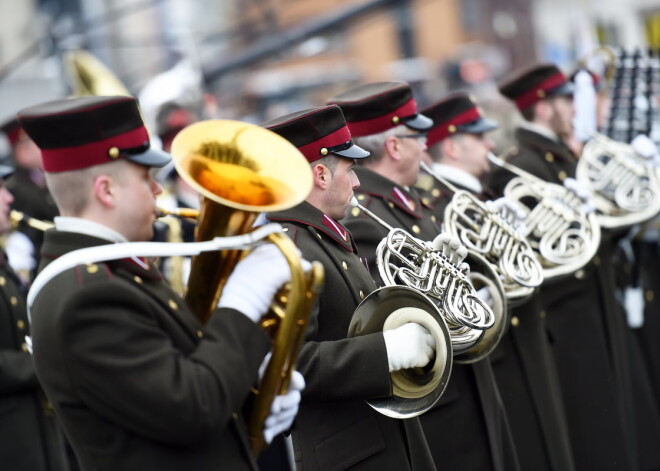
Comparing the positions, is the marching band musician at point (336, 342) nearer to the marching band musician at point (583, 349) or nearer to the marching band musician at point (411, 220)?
the marching band musician at point (411, 220)

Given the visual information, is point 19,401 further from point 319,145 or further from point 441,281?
point 441,281

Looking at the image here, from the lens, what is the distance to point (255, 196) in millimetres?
2965

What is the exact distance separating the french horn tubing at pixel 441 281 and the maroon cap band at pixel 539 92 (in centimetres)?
300

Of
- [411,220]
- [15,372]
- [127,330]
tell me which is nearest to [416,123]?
[411,220]

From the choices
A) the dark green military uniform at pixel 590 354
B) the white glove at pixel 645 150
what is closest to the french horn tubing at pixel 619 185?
the white glove at pixel 645 150

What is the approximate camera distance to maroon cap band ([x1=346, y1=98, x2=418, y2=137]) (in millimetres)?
4965

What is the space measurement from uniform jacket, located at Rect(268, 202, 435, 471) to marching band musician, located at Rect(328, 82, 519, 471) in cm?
49

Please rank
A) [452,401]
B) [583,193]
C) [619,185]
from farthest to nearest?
[619,185] < [583,193] < [452,401]

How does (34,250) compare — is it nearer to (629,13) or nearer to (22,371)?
(22,371)

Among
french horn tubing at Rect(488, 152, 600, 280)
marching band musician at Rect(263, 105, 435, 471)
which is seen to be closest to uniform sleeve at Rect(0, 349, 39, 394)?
marching band musician at Rect(263, 105, 435, 471)

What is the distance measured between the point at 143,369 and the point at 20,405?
2.63 meters

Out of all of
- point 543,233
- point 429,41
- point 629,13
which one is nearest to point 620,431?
point 543,233

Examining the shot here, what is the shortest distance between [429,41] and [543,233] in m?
31.7

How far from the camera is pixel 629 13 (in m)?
23.6
